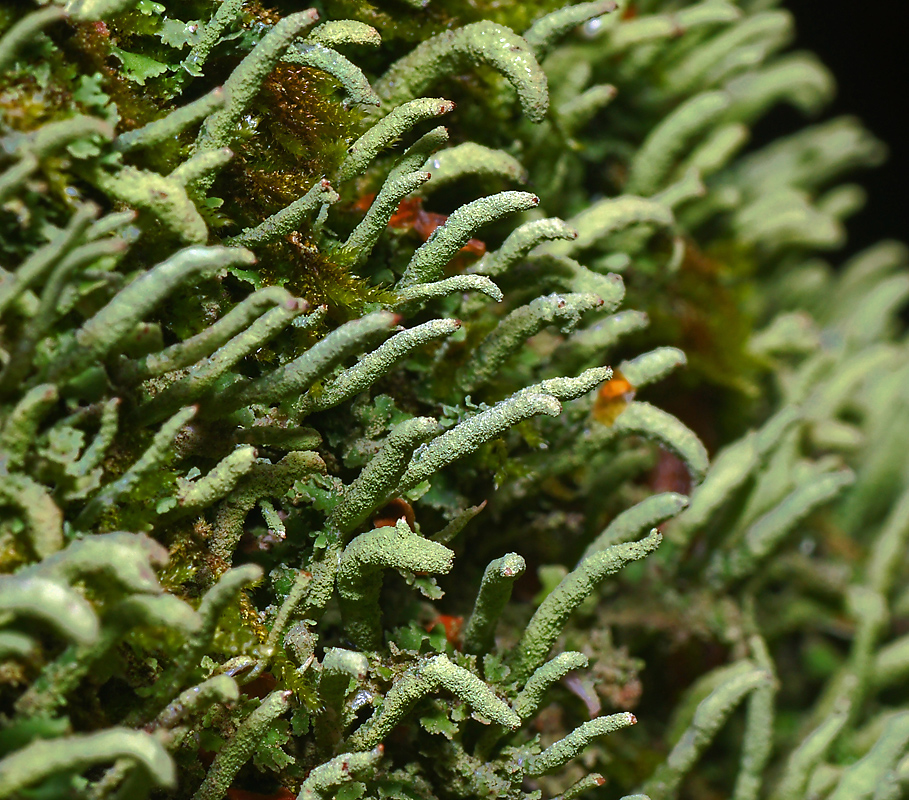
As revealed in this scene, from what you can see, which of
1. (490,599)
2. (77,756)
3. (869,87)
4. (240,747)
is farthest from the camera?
(869,87)

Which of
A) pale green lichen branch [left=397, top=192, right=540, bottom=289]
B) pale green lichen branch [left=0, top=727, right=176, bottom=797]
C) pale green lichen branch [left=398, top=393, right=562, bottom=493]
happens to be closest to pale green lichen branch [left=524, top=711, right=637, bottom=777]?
pale green lichen branch [left=398, top=393, right=562, bottom=493]

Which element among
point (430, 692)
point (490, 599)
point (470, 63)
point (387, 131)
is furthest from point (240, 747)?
point (470, 63)

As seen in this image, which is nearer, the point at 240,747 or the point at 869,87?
the point at 240,747

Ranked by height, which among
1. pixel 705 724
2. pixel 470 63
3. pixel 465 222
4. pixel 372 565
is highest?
pixel 470 63

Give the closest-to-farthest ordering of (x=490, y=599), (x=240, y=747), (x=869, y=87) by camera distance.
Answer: (x=240, y=747)
(x=490, y=599)
(x=869, y=87)

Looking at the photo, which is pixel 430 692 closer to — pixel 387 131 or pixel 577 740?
pixel 577 740

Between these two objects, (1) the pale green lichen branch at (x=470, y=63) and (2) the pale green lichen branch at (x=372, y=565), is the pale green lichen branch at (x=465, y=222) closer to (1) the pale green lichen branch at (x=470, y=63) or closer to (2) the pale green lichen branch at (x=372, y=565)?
(1) the pale green lichen branch at (x=470, y=63)

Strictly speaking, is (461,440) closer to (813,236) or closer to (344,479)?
(344,479)
